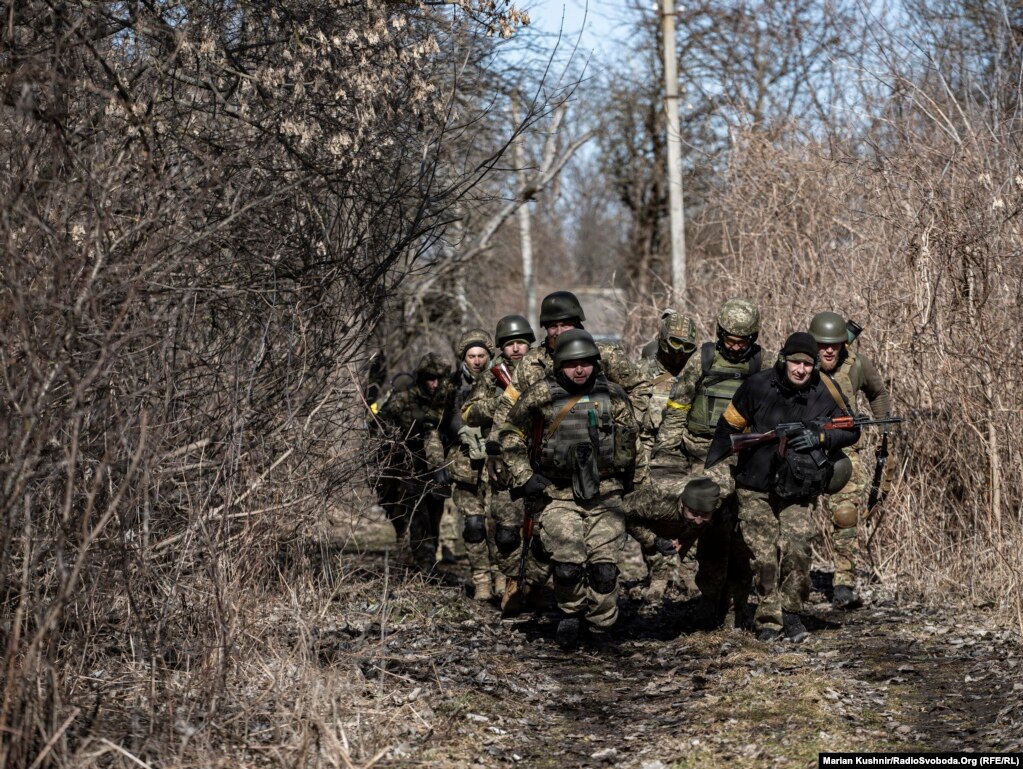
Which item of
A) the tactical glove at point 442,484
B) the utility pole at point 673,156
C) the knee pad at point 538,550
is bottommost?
the knee pad at point 538,550

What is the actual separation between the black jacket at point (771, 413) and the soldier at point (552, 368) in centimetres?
98

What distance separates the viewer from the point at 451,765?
5.41 meters

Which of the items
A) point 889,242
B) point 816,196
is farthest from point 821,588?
point 816,196

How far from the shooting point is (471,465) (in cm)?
1036

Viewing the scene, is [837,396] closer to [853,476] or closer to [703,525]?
[703,525]

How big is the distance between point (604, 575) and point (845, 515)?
7.10 feet

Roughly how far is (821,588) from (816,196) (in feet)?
13.5

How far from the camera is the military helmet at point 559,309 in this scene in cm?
880

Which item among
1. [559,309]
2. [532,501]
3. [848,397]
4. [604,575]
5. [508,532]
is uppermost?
[559,309]

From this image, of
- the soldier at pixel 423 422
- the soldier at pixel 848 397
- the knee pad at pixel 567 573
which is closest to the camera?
the knee pad at pixel 567 573

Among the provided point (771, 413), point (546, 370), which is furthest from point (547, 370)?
point (771, 413)

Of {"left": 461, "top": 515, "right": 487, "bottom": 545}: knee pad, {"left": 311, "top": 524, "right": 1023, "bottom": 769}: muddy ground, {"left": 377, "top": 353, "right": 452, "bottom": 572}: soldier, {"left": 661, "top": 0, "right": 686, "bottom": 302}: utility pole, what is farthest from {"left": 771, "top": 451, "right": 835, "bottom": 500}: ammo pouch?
{"left": 661, "top": 0, "right": 686, "bottom": 302}: utility pole

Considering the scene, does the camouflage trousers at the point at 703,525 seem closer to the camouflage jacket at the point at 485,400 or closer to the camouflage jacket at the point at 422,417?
the camouflage jacket at the point at 485,400

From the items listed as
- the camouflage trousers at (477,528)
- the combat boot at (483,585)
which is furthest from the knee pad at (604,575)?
the combat boot at (483,585)
